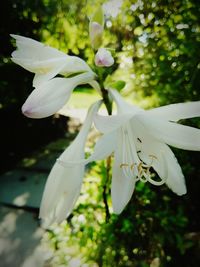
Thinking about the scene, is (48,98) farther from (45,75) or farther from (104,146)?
(104,146)

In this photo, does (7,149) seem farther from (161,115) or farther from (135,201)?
(161,115)

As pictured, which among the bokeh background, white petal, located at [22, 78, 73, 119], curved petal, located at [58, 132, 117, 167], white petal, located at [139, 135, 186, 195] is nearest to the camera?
white petal, located at [22, 78, 73, 119]

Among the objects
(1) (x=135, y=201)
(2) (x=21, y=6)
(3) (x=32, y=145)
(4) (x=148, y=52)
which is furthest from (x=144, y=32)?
(3) (x=32, y=145)

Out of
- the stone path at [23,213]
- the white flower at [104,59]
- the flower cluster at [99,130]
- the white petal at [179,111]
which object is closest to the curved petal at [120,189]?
the flower cluster at [99,130]

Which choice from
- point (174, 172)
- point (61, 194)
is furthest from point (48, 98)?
point (174, 172)

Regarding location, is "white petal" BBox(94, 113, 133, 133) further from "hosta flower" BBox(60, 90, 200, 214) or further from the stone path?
the stone path

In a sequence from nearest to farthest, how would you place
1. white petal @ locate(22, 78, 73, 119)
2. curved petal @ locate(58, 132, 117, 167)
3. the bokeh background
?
white petal @ locate(22, 78, 73, 119)
curved petal @ locate(58, 132, 117, 167)
the bokeh background

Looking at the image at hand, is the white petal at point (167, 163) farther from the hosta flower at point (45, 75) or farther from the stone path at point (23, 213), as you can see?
the stone path at point (23, 213)

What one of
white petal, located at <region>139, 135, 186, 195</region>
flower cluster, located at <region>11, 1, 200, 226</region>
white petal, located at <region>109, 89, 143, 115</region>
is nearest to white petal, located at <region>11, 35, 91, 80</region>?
flower cluster, located at <region>11, 1, 200, 226</region>
